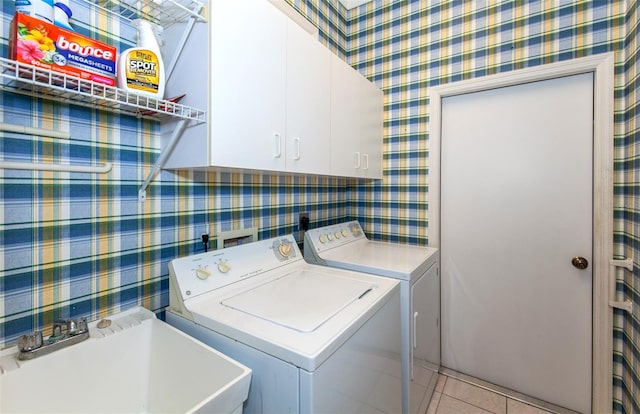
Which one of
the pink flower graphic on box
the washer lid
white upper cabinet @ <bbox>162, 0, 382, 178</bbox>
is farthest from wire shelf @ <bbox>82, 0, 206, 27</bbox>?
the washer lid

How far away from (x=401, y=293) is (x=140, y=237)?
1.22 metres

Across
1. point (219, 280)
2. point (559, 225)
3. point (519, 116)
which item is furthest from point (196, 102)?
point (559, 225)

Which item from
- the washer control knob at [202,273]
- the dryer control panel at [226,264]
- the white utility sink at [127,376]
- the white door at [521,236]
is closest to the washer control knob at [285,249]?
the dryer control panel at [226,264]

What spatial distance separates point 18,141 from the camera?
0.90 meters

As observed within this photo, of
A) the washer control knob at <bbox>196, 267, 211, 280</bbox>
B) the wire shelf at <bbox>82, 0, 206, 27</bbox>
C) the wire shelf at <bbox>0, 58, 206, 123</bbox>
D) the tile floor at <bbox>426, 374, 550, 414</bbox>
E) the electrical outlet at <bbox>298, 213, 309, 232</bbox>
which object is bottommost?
the tile floor at <bbox>426, 374, 550, 414</bbox>

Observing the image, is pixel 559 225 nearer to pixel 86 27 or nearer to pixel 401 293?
pixel 401 293

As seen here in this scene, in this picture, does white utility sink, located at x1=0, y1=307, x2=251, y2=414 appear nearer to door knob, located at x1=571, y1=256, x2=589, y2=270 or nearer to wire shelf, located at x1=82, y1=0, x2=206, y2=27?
wire shelf, located at x1=82, y1=0, x2=206, y2=27

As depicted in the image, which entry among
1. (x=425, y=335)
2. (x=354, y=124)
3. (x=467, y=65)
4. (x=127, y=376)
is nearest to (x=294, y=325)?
(x=127, y=376)

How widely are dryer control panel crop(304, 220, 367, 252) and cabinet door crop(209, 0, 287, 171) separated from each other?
677mm

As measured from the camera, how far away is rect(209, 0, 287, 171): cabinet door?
3.43ft

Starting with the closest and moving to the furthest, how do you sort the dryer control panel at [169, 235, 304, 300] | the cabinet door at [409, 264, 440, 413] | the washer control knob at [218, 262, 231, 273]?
the dryer control panel at [169, 235, 304, 300]
the washer control knob at [218, 262, 231, 273]
the cabinet door at [409, 264, 440, 413]

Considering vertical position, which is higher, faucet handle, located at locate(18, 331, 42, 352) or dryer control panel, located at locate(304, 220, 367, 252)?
dryer control panel, located at locate(304, 220, 367, 252)

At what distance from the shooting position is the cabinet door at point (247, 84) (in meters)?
1.04

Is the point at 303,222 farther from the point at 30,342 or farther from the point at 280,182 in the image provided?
the point at 30,342
